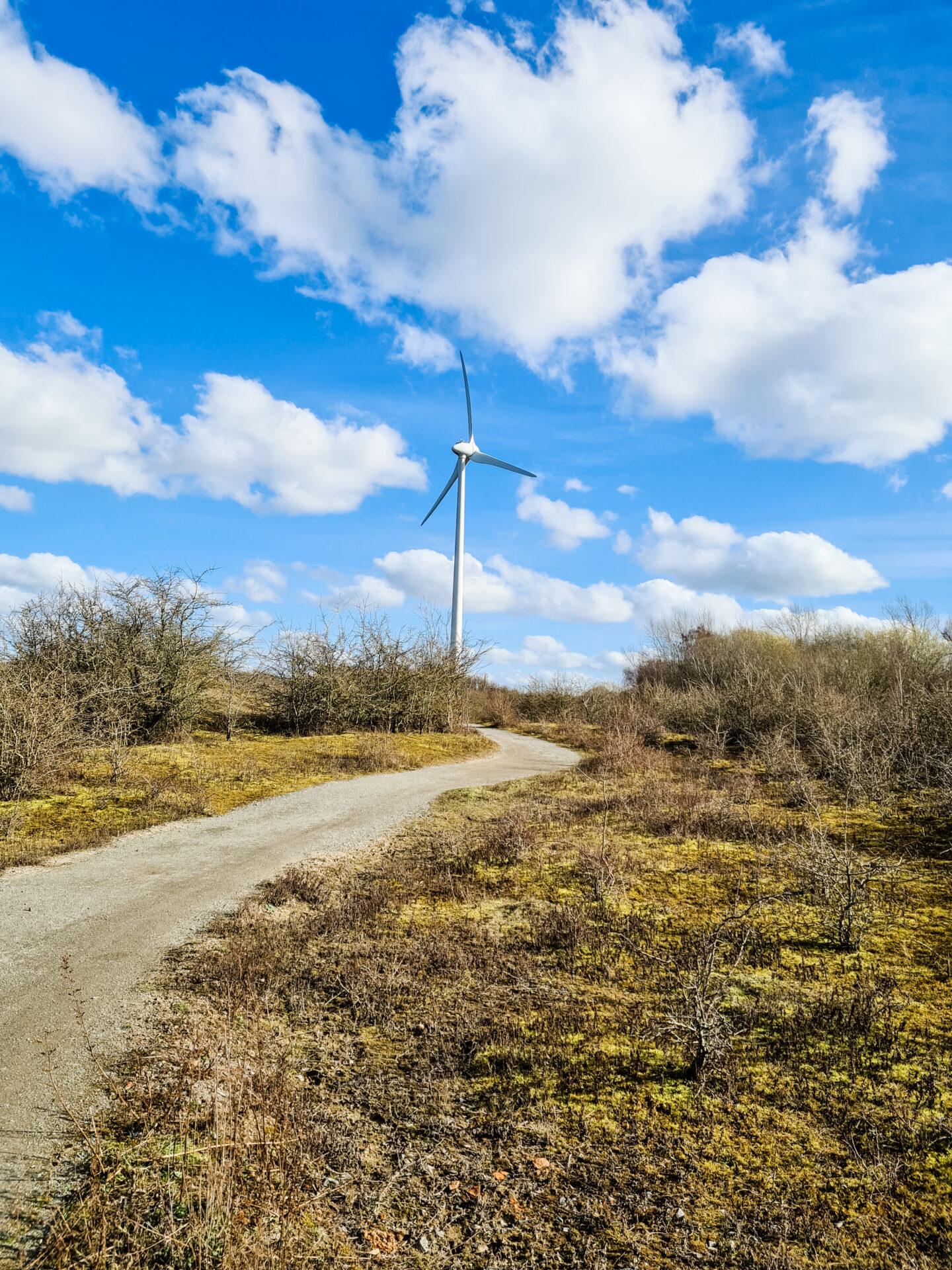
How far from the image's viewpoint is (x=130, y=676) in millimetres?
20047

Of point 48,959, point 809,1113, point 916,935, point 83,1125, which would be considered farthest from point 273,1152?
point 916,935

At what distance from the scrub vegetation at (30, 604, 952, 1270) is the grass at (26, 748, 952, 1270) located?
0.07ft

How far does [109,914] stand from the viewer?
770 cm

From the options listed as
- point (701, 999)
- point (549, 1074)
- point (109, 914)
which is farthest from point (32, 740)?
point (701, 999)

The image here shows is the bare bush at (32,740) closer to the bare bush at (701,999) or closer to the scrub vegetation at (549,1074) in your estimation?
the scrub vegetation at (549,1074)

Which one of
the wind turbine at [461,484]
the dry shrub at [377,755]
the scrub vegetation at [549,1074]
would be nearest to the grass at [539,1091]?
the scrub vegetation at [549,1074]

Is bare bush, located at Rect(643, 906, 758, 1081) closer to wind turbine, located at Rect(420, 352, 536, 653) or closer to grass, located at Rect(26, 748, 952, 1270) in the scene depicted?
grass, located at Rect(26, 748, 952, 1270)

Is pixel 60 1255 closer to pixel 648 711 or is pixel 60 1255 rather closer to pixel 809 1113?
pixel 809 1113

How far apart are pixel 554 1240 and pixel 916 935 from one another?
5.62 meters

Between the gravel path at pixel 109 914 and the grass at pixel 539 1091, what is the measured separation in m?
0.44

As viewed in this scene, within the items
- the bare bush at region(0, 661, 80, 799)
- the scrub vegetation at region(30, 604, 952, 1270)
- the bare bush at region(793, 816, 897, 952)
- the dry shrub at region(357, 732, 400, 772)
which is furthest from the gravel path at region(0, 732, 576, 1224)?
the bare bush at region(793, 816, 897, 952)

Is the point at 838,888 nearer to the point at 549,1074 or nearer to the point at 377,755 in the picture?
the point at 549,1074

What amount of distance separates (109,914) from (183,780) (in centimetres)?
747

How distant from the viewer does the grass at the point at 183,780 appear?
430 inches
